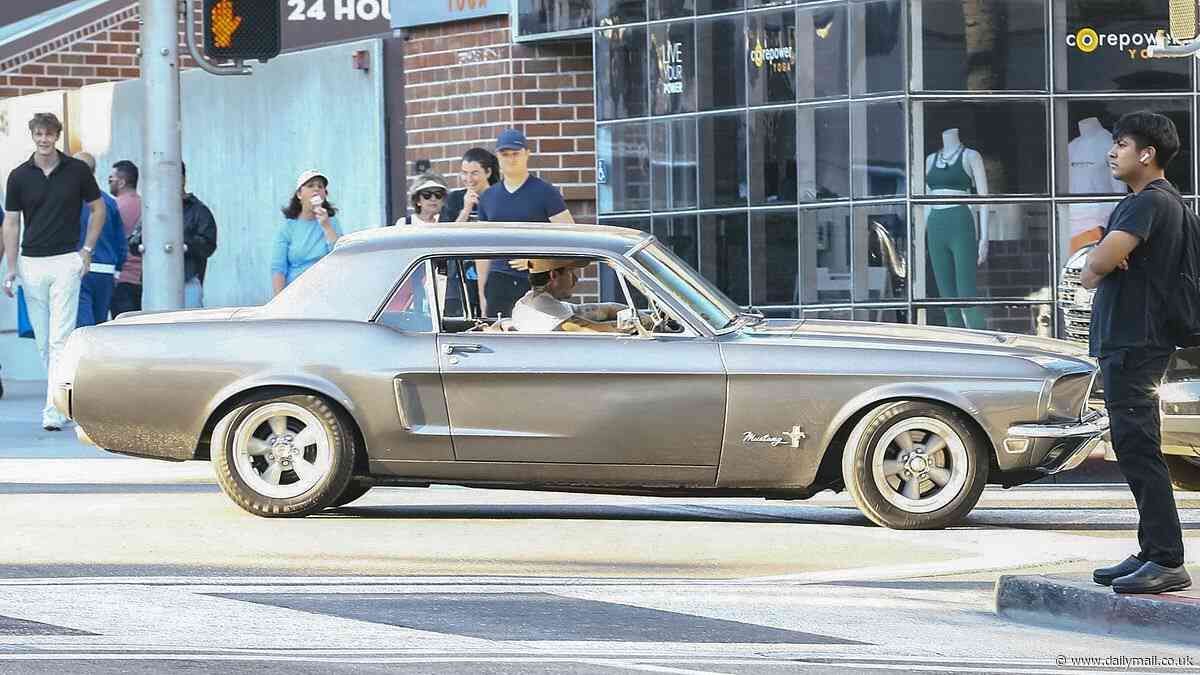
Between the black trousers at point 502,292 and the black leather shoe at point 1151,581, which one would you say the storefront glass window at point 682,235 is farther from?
the black leather shoe at point 1151,581

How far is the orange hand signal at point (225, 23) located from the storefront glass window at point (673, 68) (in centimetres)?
409

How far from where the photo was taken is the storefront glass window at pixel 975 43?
15156 mm

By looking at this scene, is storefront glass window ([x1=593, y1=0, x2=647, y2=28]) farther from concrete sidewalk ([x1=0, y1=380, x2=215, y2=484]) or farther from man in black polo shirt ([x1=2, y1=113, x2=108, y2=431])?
concrete sidewalk ([x1=0, y1=380, x2=215, y2=484])

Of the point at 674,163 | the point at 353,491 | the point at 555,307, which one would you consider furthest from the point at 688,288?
the point at 674,163

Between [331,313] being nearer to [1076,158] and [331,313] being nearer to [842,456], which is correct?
[842,456]

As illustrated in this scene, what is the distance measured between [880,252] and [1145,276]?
819cm

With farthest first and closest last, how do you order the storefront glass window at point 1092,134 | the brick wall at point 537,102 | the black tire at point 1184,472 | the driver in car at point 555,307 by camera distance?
the brick wall at point 537,102
the storefront glass window at point 1092,134
the black tire at point 1184,472
the driver in car at point 555,307

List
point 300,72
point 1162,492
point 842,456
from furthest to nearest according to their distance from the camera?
point 300,72
point 842,456
point 1162,492

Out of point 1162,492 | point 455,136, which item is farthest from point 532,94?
point 1162,492

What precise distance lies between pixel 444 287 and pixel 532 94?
7.64m

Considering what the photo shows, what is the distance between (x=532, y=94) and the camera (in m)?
17.4

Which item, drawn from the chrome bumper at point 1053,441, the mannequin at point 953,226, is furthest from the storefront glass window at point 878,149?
the chrome bumper at point 1053,441

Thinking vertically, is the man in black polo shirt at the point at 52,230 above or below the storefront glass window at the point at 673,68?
below

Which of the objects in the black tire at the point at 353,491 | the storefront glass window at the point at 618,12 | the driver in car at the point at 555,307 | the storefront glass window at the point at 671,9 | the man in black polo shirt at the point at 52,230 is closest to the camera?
the driver in car at the point at 555,307
